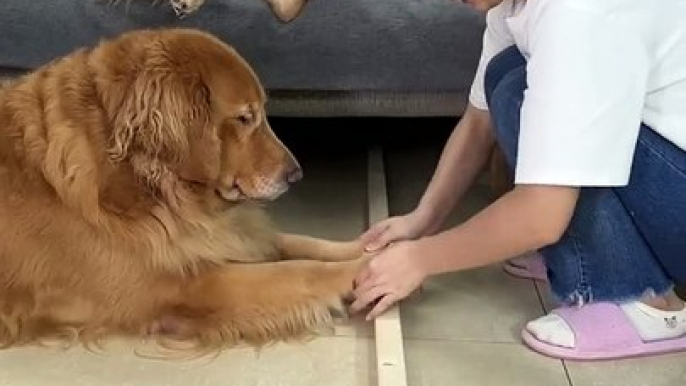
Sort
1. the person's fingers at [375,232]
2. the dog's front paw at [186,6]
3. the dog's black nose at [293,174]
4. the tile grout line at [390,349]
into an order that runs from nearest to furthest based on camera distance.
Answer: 1. the tile grout line at [390,349]
2. the dog's black nose at [293,174]
3. the person's fingers at [375,232]
4. the dog's front paw at [186,6]

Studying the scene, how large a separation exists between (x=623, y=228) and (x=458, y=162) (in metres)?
0.37

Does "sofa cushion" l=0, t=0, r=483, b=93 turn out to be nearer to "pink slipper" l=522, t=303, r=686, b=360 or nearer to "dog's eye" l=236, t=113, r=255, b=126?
"dog's eye" l=236, t=113, r=255, b=126

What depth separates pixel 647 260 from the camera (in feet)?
5.63

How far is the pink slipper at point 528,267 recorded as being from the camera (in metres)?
2.04

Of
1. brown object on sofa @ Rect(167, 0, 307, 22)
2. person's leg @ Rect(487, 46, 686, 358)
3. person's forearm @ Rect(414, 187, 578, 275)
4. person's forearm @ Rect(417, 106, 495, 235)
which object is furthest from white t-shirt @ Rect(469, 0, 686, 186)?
brown object on sofa @ Rect(167, 0, 307, 22)

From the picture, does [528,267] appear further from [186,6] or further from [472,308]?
[186,6]

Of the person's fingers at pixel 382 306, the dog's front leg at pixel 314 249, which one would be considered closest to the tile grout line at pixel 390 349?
the person's fingers at pixel 382 306

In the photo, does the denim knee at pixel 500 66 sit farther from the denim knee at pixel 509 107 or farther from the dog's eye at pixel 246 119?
the dog's eye at pixel 246 119

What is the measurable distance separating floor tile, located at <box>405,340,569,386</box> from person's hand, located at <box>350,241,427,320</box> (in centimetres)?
12

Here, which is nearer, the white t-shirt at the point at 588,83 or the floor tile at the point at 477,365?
the white t-shirt at the point at 588,83

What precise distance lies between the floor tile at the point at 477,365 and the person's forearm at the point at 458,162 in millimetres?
256

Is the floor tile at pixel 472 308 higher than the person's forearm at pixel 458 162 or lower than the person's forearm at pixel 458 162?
lower

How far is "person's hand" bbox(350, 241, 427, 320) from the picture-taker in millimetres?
1660

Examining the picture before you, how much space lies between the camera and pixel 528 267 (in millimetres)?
2051
